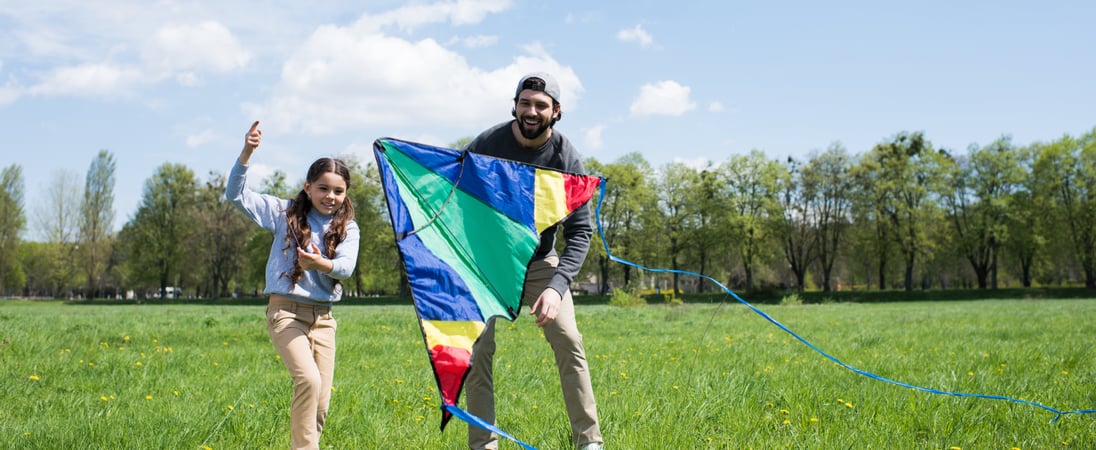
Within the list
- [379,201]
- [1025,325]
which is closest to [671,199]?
[379,201]

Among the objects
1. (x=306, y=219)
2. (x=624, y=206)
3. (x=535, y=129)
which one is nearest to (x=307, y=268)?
(x=306, y=219)

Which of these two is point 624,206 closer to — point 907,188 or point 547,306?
point 907,188

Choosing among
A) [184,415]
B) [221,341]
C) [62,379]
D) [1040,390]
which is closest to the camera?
[184,415]

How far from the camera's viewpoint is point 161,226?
199ft

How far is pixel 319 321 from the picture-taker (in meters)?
4.11

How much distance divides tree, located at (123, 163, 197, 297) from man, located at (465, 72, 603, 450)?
2486 inches

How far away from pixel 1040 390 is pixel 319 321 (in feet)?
20.3

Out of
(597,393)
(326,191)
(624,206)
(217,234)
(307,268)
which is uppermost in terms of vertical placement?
(624,206)

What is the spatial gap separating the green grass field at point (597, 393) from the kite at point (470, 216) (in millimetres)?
1258

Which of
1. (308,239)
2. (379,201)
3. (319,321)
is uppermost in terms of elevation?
(379,201)

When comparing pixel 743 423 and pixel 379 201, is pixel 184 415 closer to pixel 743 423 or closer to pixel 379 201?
pixel 743 423

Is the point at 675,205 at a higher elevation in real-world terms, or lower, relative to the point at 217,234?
higher

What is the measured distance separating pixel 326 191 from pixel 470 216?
3.02 ft

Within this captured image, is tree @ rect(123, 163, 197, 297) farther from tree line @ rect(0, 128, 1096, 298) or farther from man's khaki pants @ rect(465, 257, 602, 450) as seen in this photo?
man's khaki pants @ rect(465, 257, 602, 450)
